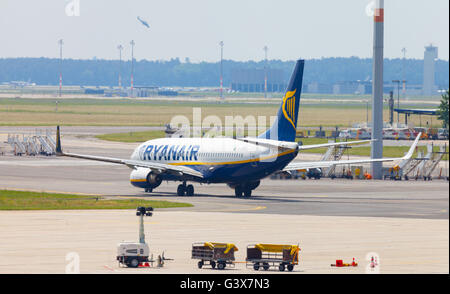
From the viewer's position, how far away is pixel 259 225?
214 ft

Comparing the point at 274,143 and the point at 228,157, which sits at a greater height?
the point at 274,143

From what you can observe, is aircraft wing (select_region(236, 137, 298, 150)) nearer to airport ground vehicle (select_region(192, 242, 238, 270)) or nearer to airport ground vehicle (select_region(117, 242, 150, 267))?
airport ground vehicle (select_region(192, 242, 238, 270))

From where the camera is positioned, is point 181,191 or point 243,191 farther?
point 181,191

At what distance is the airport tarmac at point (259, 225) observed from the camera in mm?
49594

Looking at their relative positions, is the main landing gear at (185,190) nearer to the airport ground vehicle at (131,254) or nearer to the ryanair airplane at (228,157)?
the ryanair airplane at (228,157)

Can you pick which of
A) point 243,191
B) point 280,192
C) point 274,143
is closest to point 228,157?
point 243,191

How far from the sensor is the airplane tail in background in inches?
3216

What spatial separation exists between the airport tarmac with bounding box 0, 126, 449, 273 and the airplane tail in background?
5564mm

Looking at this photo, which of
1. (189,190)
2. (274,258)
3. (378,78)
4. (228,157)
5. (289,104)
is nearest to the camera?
(274,258)

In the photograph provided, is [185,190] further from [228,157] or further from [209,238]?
[209,238]

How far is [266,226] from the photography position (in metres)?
64.8

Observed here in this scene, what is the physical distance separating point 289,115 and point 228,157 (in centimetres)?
711

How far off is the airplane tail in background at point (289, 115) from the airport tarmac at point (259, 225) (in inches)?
219
